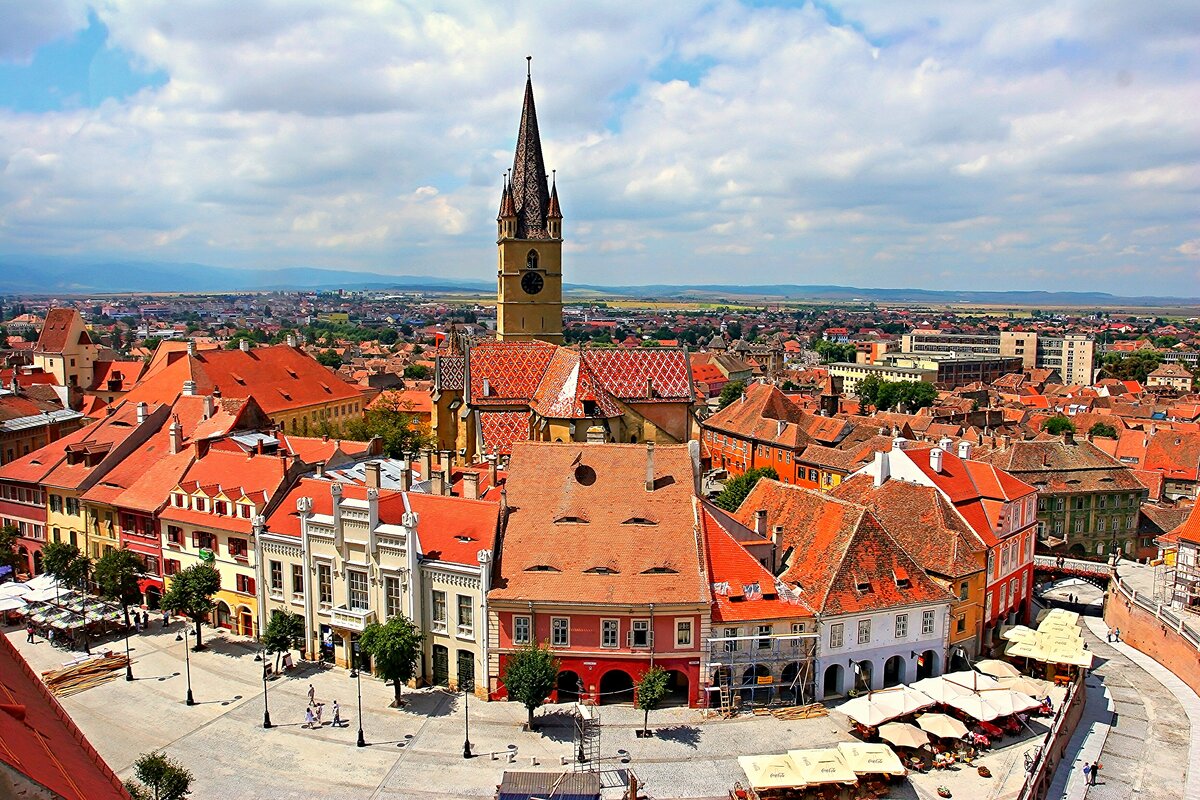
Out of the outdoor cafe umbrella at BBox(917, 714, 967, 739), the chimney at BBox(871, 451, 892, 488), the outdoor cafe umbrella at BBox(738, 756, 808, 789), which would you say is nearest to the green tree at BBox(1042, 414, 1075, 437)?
the chimney at BBox(871, 451, 892, 488)

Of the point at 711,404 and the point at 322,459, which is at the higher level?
the point at 322,459

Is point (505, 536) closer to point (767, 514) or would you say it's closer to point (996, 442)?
point (767, 514)

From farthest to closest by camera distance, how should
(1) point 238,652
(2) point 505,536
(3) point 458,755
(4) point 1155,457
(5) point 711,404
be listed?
(5) point 711,404
(4) point 1155,457
(1) point 238,652
(2) point 505,536
(3) point 458,755

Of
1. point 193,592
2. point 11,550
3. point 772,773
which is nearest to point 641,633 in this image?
point 772,773

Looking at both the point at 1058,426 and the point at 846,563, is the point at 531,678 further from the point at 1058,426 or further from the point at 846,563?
the point at 1058,426

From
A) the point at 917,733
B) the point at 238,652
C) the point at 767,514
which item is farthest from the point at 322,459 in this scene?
the point at 917,733

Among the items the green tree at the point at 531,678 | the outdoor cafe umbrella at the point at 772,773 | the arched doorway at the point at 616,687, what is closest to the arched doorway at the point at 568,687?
the arched doorway at the point at 616,687

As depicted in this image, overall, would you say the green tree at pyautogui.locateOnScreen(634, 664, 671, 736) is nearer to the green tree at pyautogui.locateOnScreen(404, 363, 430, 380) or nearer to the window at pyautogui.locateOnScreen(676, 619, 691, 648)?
the window at pyautogui.locateOnScreen(676, 619, 691, 648)

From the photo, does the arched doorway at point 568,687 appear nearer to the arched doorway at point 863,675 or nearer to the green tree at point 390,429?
the arched doorway at point 863,675
